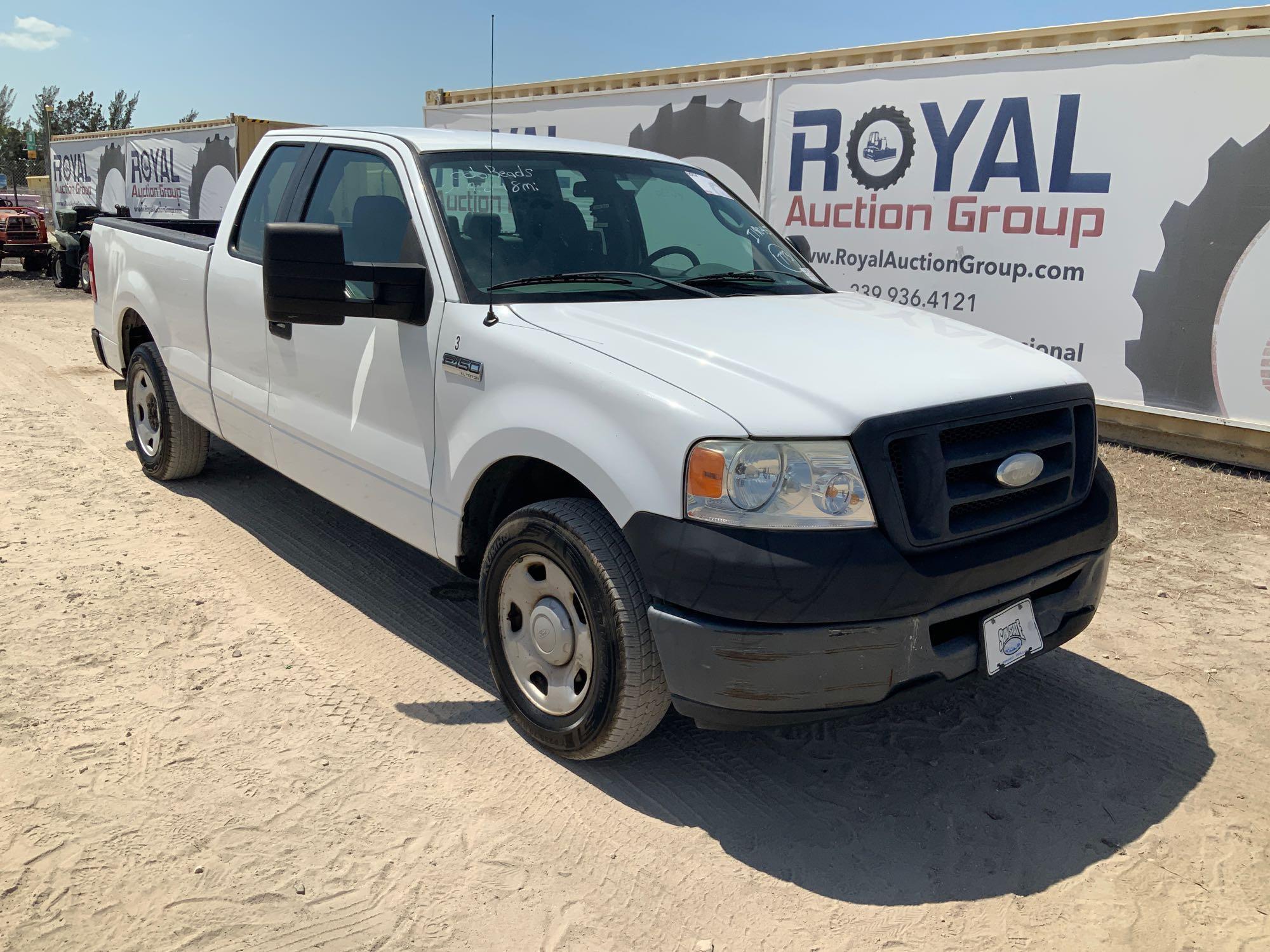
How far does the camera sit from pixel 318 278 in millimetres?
3346

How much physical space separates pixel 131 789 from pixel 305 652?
103 centimetres

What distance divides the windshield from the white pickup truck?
1 cm

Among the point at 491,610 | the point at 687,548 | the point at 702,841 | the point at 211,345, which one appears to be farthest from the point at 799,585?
the point at 211,345

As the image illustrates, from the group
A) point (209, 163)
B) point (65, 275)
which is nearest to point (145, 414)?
point (209, 163)

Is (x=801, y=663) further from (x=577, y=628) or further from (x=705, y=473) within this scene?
(x=577, y=628)

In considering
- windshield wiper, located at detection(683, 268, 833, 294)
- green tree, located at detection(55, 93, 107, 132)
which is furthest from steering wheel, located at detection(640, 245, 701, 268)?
green tree, located at detection(55, 93, 107, 132)

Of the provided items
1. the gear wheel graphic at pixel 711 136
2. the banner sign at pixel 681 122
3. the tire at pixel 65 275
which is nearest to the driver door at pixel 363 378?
the banner sign at pixel 681 122

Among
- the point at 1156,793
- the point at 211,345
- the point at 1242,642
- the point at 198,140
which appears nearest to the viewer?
the point at 1156,793

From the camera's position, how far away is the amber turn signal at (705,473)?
2.73 m

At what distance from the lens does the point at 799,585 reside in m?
2.68

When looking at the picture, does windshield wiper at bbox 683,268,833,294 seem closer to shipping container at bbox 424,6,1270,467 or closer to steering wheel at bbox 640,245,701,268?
steering wheel at bbox 640,245,701,268

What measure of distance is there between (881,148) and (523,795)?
7205 millimetres

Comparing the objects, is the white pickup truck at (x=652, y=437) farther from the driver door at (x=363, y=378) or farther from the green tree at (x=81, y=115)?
the green tree at (x=81, y=115)

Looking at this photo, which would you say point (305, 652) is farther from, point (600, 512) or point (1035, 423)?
point (1035, 423)
